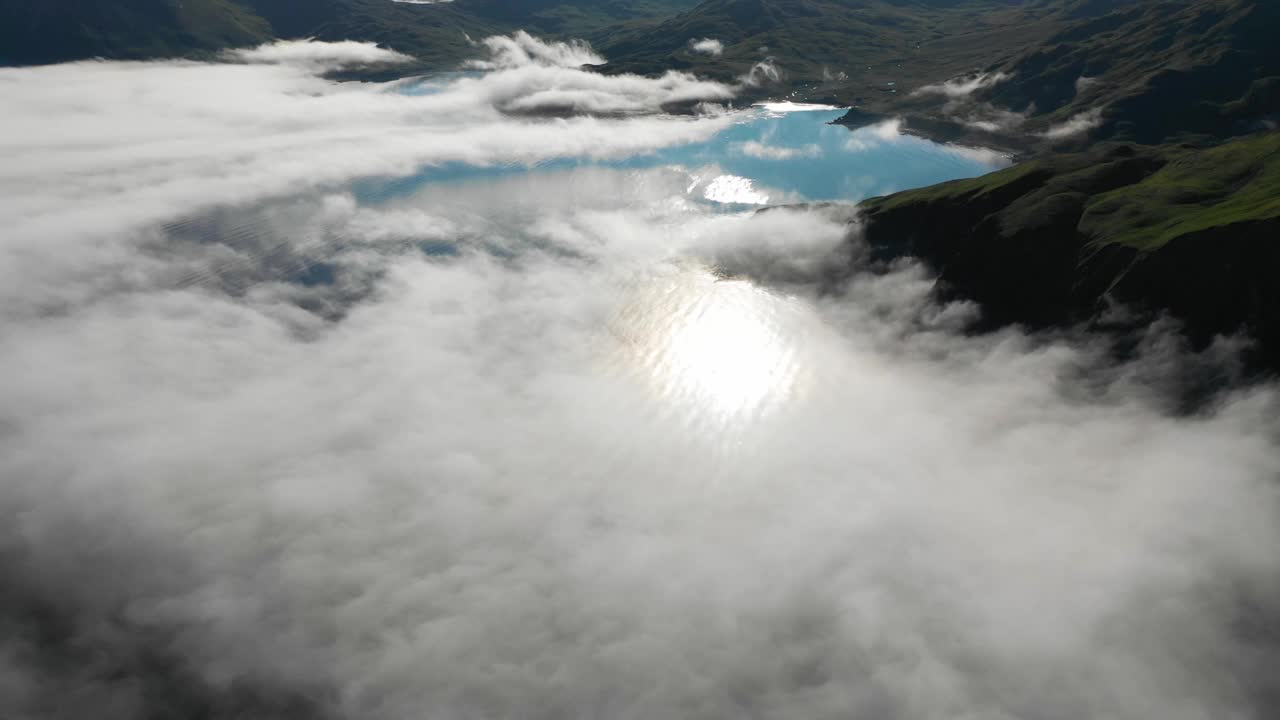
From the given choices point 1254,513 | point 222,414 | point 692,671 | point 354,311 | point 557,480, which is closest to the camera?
point 1254,513

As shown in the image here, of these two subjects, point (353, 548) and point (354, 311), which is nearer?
point (353, 548)

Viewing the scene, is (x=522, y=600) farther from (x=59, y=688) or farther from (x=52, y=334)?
(x=52, y=334)

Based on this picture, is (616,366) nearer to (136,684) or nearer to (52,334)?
(136,684)

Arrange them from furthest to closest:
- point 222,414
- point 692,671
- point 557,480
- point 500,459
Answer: point 222,414 → point 500,459 → point 557,480 → point 692,671

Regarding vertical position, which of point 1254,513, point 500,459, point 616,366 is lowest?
point 500,459

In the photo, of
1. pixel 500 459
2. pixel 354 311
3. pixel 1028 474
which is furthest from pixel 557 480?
→ pixel 354 311

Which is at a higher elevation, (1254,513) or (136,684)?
(1254,513)
